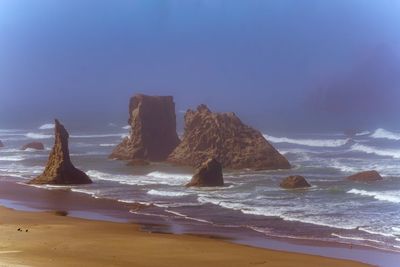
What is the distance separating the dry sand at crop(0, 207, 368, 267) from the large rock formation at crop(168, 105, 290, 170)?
1097 inches

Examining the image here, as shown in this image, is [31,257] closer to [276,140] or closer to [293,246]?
[293,246]

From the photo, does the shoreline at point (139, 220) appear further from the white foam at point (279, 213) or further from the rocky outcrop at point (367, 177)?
the rocky outcrop at point (367, 177)

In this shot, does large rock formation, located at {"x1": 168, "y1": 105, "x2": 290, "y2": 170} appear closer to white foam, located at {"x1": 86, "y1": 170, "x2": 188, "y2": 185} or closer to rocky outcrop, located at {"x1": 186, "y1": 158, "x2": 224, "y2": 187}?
white foam, located at {"x1": 86, "y1": 170, "x2": 188, "y2": 185}

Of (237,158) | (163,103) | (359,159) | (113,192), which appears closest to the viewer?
(113,192)

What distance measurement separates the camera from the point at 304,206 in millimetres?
31328

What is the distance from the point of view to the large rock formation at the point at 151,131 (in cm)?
6425

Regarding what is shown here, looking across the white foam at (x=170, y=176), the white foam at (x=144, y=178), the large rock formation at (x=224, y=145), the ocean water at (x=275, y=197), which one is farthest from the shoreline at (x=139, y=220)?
the large rock formation at (x=224, y=145)

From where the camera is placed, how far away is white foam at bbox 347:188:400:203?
33075mm

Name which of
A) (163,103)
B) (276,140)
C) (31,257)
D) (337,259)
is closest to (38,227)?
(31,257)

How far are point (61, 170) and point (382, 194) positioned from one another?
20.6 meters

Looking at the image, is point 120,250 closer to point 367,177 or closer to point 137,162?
point 367,177

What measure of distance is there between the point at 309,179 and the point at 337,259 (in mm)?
24048

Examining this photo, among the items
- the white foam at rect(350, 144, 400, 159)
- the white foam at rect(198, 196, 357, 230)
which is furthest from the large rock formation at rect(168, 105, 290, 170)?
the white foam at rect(198, 196, 357, 230)

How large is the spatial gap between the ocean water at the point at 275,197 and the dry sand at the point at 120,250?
330 cm
